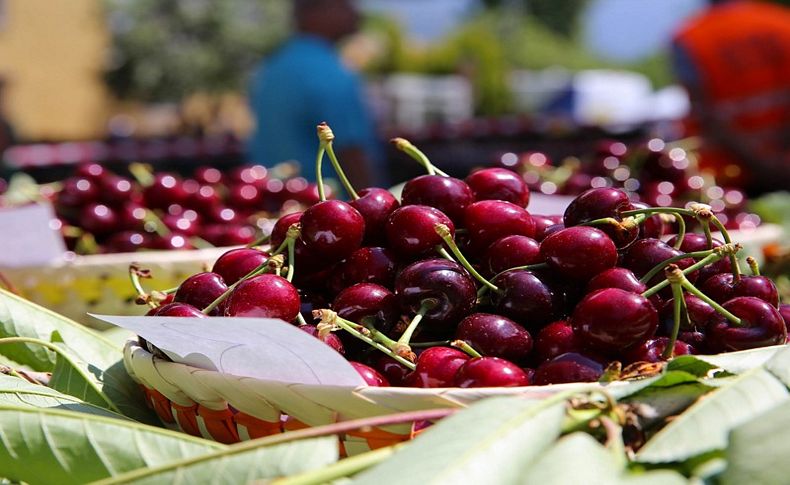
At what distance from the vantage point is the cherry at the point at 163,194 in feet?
6.62

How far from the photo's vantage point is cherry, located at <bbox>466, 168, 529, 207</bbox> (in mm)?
1126

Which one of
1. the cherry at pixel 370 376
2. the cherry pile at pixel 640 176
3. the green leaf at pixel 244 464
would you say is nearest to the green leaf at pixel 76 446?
the green leaf at pixel 244 464

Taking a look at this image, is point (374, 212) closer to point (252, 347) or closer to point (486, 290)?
point (486, 290)

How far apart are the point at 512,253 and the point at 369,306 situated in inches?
6.9

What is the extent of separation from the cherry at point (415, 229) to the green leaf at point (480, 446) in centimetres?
33

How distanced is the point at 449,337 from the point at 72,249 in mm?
1200

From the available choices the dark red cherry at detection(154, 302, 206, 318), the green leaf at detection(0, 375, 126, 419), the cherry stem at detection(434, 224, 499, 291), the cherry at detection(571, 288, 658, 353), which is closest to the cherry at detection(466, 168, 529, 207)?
the cherry stem at detection(434, 224, 499, 291)

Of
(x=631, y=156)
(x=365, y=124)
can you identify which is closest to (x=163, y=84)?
(x=365, y=124)

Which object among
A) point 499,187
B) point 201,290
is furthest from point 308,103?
point 201,290

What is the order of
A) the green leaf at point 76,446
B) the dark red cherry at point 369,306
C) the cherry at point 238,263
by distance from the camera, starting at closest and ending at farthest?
the green leaf at point 76,446 → the dark red cherry at point 369,306 → the cherry at point 238,263

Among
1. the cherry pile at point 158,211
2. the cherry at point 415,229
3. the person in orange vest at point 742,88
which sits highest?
the cherry at point 415,229

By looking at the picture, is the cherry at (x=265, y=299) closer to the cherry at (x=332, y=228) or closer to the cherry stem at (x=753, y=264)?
the cherry at (x=332, y=228)

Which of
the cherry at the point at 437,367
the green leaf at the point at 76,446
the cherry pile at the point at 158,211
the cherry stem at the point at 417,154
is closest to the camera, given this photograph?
the green leaf at the point at 76,446

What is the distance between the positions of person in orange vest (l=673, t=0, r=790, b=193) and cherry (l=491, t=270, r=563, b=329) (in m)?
2.42
